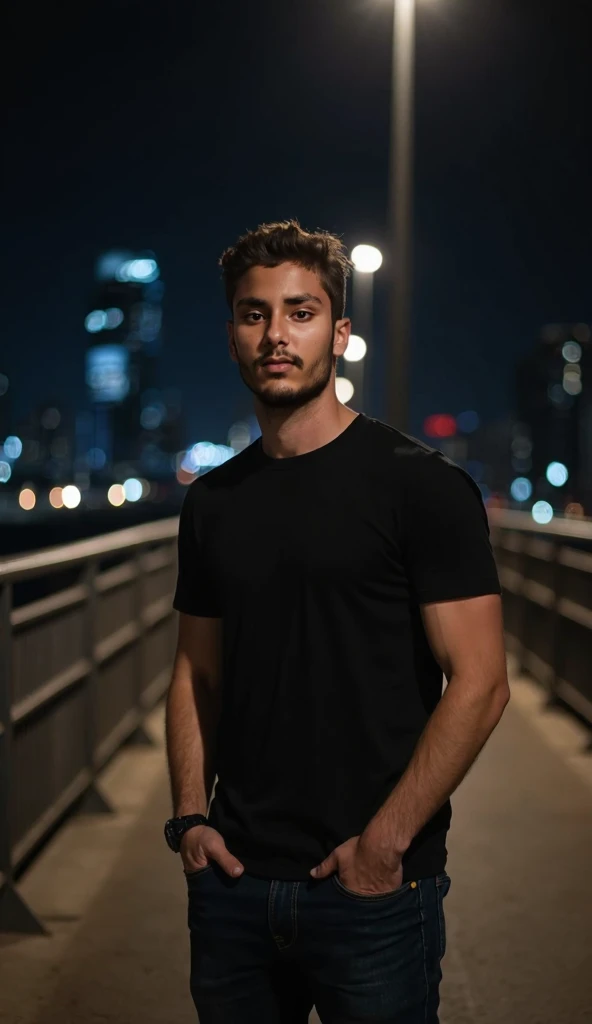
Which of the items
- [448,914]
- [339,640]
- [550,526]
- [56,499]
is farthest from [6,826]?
[56,499]

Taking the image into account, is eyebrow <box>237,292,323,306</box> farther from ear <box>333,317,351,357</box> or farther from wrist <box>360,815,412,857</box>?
wrist <box>360,815,412,857</box>

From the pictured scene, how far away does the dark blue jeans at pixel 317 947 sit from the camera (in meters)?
2.45

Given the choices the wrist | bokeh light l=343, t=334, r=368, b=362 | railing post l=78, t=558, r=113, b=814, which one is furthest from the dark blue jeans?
Result: bokeh light l=343, t=334, r=368, b=362

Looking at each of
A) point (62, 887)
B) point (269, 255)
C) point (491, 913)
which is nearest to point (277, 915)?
point (269, 255)

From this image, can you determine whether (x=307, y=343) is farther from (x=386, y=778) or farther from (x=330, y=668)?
(x=386, y=778)

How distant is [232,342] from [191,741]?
0.83 metres

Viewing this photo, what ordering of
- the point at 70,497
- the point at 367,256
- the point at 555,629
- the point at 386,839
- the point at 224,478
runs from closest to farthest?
1. the point at 386,839
2. the point at 224,478
3. the point at 555,629
4. the point at 367,256
5. the point at 70,497

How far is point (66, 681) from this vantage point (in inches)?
274

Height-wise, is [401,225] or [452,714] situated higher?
[401,225]

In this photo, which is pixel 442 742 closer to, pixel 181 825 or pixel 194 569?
pixel 181 825

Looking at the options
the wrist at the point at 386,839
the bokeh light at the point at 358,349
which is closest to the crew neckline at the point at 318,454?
the wrist at the point at 386,839

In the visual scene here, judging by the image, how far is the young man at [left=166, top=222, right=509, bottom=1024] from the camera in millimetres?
2453

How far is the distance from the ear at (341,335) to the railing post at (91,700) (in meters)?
4.98

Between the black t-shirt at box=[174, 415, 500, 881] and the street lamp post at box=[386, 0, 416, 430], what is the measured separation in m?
11.7
